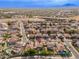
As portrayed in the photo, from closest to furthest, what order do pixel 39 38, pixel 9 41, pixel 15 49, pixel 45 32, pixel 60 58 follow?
pixel 60 58
pixel 15 49
pixel 9 41
pixel 39 38
pixel 45 32

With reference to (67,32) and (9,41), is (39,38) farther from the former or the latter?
(67,32)

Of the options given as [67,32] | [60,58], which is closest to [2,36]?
[67,32]

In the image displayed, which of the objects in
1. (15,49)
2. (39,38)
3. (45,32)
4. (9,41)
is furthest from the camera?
(45,32)

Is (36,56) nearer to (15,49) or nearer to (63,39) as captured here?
(15,49)

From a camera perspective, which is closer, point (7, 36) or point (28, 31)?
point (7, 36)

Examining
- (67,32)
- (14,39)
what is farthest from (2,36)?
(67,32)

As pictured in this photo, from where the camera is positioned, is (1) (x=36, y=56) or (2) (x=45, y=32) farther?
(2) (x=45, y=32)

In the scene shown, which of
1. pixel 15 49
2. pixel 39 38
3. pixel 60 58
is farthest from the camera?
pixel 39 38

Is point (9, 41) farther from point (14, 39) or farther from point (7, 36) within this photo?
point (7, 36)
